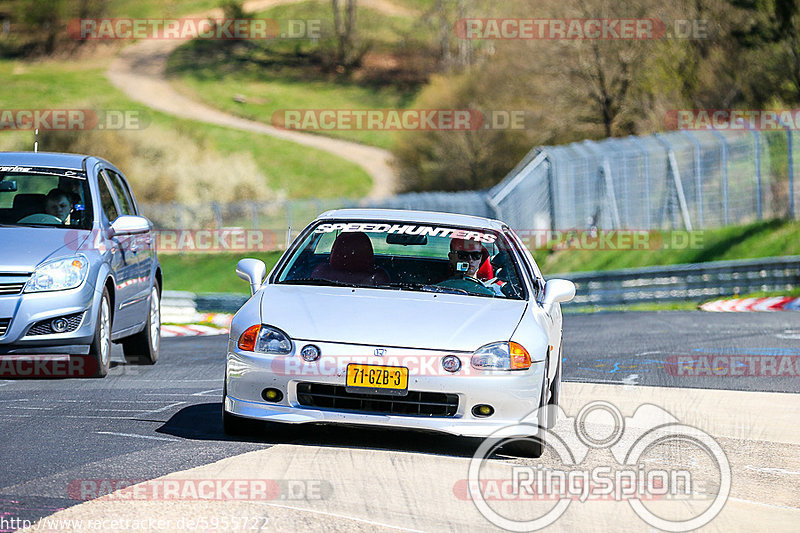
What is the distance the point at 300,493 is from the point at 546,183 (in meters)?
27.6

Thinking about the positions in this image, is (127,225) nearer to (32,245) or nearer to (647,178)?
(32,245)

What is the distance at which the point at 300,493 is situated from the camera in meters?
6.12

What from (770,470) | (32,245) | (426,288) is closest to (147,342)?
(32,245)

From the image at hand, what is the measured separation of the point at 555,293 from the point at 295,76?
3736 inches

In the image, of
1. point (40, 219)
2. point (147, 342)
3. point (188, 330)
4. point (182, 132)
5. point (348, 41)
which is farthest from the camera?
point (348, 41)

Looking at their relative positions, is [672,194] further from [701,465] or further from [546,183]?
[701,465]

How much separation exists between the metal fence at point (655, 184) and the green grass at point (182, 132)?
103ft

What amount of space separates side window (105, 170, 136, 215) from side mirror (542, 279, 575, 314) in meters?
5.12

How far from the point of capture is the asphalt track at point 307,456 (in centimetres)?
571

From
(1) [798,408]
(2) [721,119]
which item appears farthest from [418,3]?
(1) [798,408]

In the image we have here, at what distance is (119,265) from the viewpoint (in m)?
11.1

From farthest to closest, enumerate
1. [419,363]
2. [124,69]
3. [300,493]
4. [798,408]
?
[124,69] < [798,408] < [419,363] < [300,493]

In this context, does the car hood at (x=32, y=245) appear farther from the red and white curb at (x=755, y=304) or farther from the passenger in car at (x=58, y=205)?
the red and white curb at (x=755, y=304)

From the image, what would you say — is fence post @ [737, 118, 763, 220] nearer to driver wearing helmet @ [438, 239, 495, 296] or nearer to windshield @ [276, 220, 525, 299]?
windshield @ [276, 220, 525, 299]
